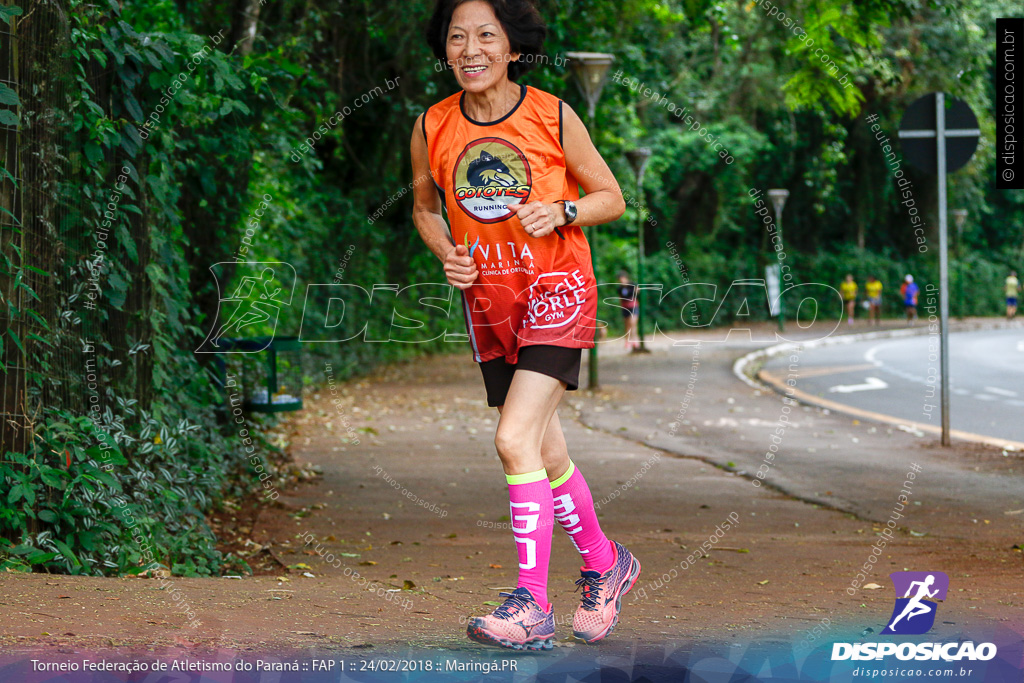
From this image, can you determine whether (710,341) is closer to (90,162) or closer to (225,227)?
(225,227)

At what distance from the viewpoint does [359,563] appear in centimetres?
564

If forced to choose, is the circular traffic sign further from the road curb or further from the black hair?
the black hair

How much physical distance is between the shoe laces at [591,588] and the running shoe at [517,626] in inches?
8.5

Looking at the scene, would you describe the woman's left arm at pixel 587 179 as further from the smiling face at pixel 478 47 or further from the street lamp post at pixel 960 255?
the street lamp post at pixel 960 255

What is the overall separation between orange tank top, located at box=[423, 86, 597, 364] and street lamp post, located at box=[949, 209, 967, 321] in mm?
38194

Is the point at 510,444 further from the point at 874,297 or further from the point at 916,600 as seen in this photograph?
the point at 874,297

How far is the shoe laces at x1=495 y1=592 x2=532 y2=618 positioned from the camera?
134 inches

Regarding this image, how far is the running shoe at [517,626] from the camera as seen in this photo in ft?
11.0

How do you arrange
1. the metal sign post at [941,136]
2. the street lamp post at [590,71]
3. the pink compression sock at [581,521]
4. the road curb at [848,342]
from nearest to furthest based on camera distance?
the pink compression sock at [581,521] < the metal sign post at [941,136] < the road curb at [848,342] < the street lamp post at [590,71]

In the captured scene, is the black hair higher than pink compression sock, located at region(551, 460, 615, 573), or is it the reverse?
the black hair

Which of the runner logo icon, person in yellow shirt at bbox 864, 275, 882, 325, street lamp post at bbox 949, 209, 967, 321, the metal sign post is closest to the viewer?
the runner logo icon

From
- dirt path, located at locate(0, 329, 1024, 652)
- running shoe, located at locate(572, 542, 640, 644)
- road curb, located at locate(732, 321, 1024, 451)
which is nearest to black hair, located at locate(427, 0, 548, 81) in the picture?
running shoe, located at locate(572, 542, 640, 644)

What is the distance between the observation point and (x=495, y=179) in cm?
354

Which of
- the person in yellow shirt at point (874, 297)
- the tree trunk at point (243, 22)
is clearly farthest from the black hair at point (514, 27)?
the person in yellow shirt at point (874, 297)
